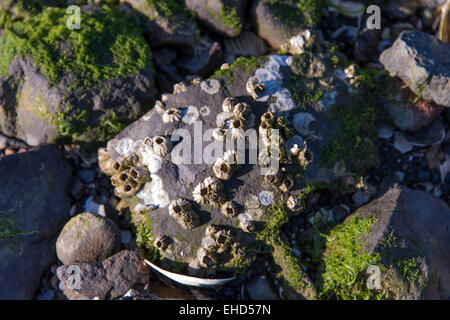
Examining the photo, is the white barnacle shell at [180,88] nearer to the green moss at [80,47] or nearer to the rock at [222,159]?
the rock at [222,159]

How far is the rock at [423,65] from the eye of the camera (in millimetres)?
4477

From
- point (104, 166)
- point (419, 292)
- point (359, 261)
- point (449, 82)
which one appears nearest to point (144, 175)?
point (104, 166)

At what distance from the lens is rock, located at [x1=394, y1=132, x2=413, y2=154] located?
4.88 m

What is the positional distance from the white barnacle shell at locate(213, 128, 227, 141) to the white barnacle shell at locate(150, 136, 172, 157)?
49cm

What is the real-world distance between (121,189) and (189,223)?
2.76ft

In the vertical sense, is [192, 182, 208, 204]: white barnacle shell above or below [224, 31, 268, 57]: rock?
below

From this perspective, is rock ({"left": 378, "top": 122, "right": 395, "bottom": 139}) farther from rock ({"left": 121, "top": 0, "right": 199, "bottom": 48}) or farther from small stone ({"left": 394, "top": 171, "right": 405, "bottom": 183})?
rock ({"left": 121, "top": 0, "right": 199, "bottom": 48})

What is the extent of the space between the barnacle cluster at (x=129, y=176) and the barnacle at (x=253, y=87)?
1.43 m

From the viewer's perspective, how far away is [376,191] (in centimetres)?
459

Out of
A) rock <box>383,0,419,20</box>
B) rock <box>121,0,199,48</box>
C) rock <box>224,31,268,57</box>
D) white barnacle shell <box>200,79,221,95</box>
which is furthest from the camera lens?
rock <box>383,0,419,20</box>

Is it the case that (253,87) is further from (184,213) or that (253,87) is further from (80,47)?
(80,47)

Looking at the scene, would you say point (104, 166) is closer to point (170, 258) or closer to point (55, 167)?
point (55, 167)

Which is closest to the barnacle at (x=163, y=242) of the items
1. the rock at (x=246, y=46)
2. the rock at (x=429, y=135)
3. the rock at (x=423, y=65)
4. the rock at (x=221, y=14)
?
the rock at (x=246, y=46)

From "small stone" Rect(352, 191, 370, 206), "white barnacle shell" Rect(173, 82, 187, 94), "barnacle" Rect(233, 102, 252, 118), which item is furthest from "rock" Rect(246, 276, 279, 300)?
"white barnacle shell" Rect(173, 82, 187, 94)
